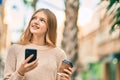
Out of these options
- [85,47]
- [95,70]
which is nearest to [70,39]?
[95,70]

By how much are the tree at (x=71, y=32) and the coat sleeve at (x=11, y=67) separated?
6718 millimetres

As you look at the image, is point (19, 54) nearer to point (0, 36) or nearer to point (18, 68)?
point (18, 68)

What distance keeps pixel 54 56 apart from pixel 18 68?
0.37 m

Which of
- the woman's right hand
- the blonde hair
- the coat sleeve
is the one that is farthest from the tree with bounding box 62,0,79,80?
the woman's right hand

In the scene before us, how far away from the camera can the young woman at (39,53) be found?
3.54 metres

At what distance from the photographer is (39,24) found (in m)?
3.70

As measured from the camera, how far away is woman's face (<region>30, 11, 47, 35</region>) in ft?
12.0

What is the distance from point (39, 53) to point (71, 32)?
6.97 meters

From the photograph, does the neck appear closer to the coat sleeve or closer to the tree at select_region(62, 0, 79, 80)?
the coat sleeve

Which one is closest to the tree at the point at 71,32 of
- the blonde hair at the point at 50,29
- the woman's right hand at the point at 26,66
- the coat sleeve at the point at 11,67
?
the blonde hair at the point at 50,29

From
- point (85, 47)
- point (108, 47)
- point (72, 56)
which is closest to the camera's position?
point (72, 56)

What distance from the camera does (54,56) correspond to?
373 cm

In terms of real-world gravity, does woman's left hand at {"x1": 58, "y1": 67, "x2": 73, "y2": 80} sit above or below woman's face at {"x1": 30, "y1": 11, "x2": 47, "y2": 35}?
below

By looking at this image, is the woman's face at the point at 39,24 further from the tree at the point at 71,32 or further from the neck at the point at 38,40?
the tree at the point at 71,32
